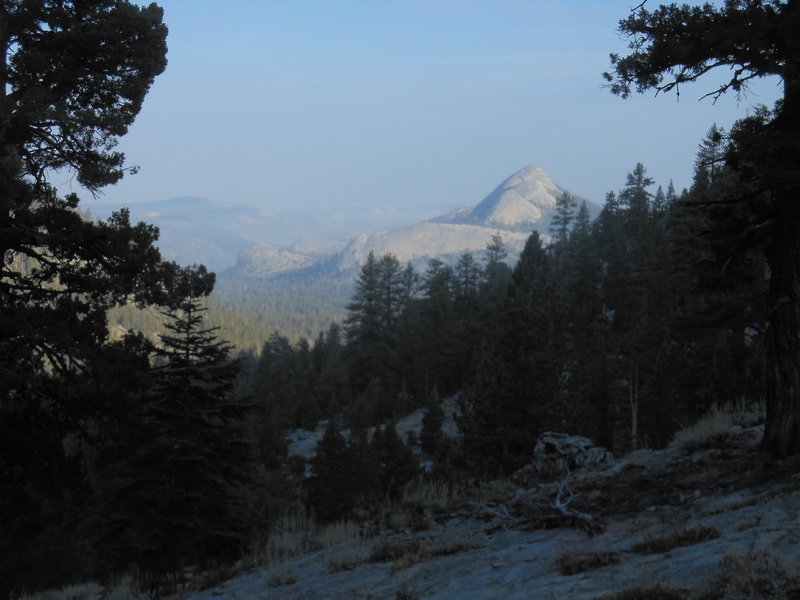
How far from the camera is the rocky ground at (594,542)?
5406 millimetres

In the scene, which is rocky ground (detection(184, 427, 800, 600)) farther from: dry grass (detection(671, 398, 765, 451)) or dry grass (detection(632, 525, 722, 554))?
dry grass (detection(671, 398, 765, 451))

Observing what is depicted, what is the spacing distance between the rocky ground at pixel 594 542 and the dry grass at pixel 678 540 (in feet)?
0.03

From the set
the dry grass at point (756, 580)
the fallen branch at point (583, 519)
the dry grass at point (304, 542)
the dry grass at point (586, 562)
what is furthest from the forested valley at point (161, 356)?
the dry grass at point (756, 580)

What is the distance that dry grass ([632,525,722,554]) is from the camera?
628 cm

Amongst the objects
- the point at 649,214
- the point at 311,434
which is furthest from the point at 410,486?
the point at 649,214

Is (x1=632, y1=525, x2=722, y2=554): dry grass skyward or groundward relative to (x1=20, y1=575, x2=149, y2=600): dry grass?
skyward

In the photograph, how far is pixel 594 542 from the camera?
22.9 feet

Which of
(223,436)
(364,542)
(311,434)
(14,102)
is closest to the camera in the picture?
(364,542)

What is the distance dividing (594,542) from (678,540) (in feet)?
2.81

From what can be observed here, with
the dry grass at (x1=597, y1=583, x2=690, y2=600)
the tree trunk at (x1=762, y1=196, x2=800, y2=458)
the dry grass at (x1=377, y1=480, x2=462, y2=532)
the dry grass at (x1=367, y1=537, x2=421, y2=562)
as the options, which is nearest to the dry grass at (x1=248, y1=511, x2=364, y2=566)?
the dry grass at (x1=377, y1=480, x2=462, y2=532)

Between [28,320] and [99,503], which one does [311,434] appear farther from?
[28,320]

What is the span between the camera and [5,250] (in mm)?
11219

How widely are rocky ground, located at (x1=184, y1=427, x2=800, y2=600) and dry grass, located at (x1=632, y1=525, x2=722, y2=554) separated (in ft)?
0.03

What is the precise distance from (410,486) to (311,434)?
205 ft
